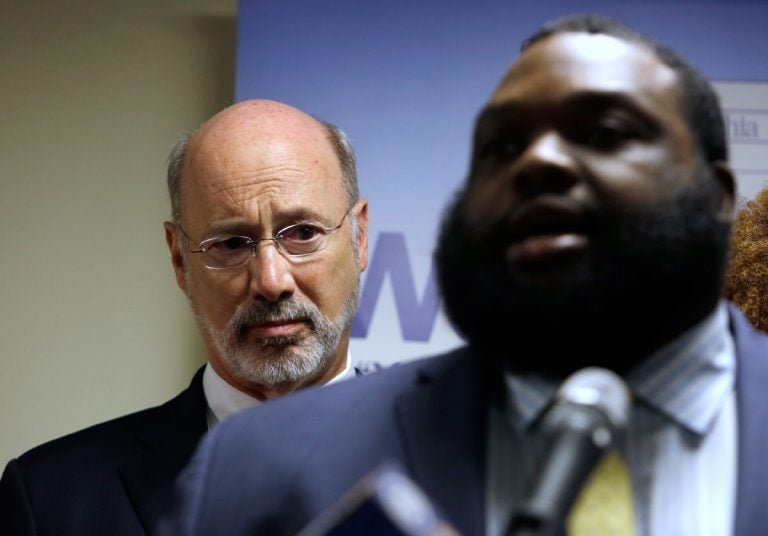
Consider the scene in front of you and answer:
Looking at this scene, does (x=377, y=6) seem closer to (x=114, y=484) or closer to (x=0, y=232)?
(x=0, y=232)

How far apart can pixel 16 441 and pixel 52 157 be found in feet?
2.92

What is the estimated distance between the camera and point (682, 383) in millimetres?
1203

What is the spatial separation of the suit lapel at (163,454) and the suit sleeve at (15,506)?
7.8 inches

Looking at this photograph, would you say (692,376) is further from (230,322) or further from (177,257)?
(177,257)

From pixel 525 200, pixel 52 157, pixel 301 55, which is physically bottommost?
pixel 52 157

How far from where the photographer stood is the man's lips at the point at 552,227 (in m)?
1.14

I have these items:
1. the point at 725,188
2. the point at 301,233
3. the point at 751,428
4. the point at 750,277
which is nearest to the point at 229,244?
the point at 301,233

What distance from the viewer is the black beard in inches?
45.7

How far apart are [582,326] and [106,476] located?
1.47 m

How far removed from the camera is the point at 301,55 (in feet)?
11.4

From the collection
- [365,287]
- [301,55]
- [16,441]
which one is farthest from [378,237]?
[16,441]

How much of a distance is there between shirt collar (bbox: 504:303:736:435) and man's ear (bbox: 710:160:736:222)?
11cm

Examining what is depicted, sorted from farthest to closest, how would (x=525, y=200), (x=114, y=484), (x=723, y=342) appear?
(x=114, y=484) → (x=723, y=342) → (x=525, y=200)

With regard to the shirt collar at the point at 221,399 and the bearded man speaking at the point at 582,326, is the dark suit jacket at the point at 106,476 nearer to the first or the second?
the shirt collar at the point at 221,399
